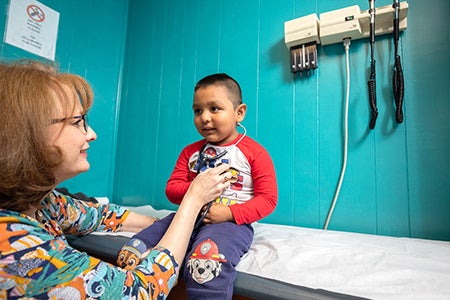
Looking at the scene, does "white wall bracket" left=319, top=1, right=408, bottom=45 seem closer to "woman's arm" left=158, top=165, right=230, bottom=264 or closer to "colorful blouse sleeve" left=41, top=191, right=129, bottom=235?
"woman's arm" left=158, top=165, right=230, bottom=264

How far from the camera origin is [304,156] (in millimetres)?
1210

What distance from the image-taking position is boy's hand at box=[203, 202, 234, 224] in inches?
29.0

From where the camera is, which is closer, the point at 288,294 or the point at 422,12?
the point at 288,294

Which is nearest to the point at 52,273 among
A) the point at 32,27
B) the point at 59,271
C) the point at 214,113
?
the point at 59,271

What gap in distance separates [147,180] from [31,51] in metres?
0.99

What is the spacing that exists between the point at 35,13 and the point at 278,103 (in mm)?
1469

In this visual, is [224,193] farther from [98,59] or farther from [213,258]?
[98,59]

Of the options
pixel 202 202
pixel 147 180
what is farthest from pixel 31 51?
pixel 202 202

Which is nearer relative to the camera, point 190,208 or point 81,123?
point 81,123

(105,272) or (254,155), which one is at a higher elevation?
(254,155)

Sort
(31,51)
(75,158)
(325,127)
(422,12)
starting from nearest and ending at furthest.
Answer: (75,158), (422,12), (325,127), (31,51)

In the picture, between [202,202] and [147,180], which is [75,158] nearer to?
[202,202]

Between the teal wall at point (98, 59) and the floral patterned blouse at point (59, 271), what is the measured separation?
135cm

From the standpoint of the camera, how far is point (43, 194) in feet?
1.70
